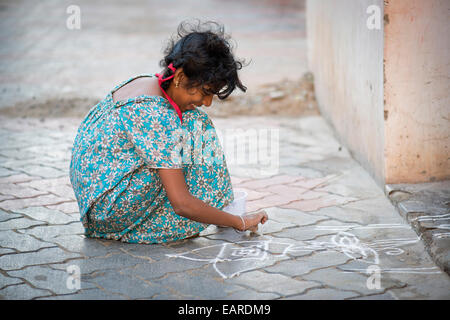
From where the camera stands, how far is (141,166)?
2730mm

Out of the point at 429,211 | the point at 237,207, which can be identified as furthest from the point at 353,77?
the point at 237,207

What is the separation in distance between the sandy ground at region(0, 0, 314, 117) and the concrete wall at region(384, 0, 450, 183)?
202 cm

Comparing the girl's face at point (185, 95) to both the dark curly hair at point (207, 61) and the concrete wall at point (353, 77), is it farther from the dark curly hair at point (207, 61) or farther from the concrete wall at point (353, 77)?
the concrete wall at point (353, 77)

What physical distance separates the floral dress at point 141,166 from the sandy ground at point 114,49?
2096 mm

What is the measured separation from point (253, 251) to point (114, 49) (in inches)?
321

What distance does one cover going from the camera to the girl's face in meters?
2.66

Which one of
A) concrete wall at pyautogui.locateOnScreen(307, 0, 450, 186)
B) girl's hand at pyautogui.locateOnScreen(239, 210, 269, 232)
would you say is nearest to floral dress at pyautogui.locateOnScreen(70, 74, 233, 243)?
girl's hand at pyautogui.locateOnScreen(239, 210, 269, 232)

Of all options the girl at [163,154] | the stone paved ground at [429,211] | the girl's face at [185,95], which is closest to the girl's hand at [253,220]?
the girl at [163,154]

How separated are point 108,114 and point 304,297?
1.18m

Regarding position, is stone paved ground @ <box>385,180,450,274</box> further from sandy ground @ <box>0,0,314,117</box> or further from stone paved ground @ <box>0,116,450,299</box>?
sandy ground @ <box>0,0,314,117</box>

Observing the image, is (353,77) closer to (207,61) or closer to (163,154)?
(207,61)

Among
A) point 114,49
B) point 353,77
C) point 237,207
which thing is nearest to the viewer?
point 237,207

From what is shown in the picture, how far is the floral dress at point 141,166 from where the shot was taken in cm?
263
